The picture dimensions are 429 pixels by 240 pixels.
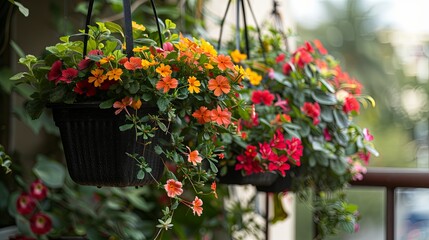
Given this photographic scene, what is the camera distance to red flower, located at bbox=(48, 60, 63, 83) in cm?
130

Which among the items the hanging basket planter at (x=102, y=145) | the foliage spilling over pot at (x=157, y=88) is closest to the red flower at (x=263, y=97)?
the foliage spilling over pot at (x=157, y=88)

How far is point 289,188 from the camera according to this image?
6.41ft

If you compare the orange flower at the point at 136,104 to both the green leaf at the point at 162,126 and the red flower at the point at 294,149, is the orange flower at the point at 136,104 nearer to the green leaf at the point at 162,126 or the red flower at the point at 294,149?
the green leaf at the point at 162,126

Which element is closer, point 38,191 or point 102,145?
point 102,145

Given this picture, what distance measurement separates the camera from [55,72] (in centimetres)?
130

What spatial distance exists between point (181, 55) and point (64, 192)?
4.27 feet

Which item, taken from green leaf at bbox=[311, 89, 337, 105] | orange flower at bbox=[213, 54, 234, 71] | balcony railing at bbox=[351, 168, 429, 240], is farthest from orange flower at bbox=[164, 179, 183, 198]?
balcony railing at bbox=[351, 168, 429, 240]

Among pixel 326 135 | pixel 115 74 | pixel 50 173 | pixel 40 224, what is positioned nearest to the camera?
pixel 115 74

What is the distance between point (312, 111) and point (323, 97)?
0.07 metres

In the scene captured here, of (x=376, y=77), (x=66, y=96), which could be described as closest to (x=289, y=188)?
(x=66, y=96)

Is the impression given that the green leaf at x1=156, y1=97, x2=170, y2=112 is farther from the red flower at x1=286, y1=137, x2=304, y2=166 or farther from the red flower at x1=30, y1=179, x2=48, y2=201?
the red flower at x1=30, y1=179, x2=48, y2=201

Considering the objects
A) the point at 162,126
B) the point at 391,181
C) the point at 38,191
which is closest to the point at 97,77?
the point at 162,126

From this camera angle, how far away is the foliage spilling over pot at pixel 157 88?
125 centimetres

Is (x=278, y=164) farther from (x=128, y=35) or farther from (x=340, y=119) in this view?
(x=128, y=35)
